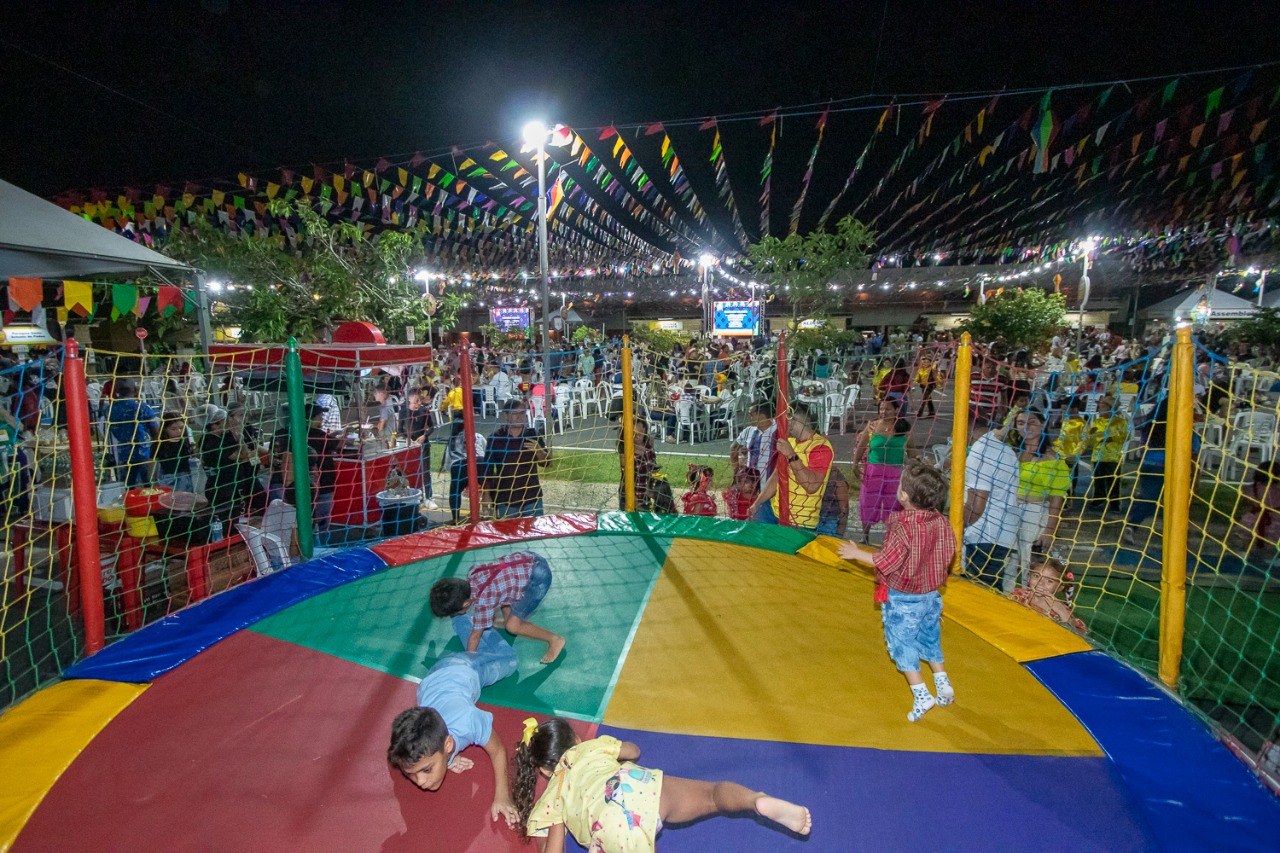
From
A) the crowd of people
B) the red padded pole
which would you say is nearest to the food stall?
the crowd of people

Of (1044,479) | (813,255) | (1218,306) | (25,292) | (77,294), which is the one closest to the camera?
(1044,479)

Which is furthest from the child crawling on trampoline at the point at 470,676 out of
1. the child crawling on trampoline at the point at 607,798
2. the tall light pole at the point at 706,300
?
the tall light pole at the point at 706,300

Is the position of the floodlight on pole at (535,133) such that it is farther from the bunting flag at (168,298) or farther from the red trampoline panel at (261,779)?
the red trampoline panel at (261,779)

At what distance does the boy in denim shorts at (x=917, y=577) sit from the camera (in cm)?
269

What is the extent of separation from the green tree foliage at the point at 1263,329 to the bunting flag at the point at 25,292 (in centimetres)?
1955

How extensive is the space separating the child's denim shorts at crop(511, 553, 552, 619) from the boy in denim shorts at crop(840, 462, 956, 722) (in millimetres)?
1845

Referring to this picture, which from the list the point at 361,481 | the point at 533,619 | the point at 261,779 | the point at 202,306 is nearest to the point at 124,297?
the point at 202,306

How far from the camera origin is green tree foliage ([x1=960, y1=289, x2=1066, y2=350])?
16.5m

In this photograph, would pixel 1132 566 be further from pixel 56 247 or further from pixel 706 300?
pixel 706 300

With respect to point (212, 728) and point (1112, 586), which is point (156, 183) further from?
point (1112, 586)

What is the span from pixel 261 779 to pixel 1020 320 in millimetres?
18662

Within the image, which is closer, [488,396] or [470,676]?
[470,676]

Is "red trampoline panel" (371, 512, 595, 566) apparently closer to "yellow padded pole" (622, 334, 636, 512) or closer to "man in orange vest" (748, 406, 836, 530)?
"yellow padded pole" (622, 334, 636, 512)

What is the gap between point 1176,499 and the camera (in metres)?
2.85
